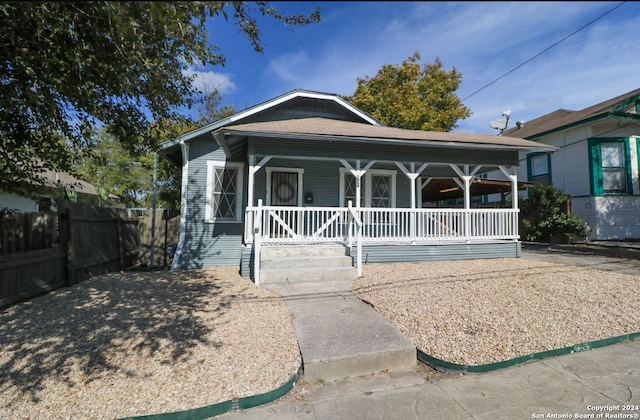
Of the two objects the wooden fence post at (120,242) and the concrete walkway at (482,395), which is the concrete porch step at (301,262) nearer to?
the concrete walkway at (482,395)

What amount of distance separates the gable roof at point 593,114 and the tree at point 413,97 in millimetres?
4395

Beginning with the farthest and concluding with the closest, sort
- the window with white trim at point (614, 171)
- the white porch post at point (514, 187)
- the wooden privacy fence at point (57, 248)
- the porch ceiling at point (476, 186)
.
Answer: the window with white trim at point (614, 171), the porch ceiling at point (476, 186), the white porch post at point (514, 187), the wooden privacy fence at point (57, 248)

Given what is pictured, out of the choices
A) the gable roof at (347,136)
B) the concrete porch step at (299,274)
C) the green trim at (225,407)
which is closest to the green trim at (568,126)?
the gable roof at (347,136)

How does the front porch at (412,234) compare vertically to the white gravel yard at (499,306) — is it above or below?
above

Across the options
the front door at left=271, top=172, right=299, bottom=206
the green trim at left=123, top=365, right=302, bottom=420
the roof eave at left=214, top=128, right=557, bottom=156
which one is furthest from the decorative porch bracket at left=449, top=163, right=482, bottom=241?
the green trim at left=123, top=365, right=302, bottom=420

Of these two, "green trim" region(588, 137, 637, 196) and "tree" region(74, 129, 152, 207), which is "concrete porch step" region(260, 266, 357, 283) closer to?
"green trim" region(588, 137, 637, 196)

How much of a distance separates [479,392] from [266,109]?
9327 mm

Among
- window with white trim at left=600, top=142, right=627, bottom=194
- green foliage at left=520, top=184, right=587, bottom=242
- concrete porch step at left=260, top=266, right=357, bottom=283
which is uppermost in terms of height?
window with white trim at left=600, top=142, right=627, bottom=194

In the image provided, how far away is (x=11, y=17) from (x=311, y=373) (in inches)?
183

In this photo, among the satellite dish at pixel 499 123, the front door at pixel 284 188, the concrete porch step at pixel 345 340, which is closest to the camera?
the concrete porch step at pixel 345 340

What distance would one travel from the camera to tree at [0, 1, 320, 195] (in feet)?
9.60

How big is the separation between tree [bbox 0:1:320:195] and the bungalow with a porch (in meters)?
Answer: 3.01

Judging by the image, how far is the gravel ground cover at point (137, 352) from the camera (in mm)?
2832

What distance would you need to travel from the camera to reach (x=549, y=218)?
12.5 meters
